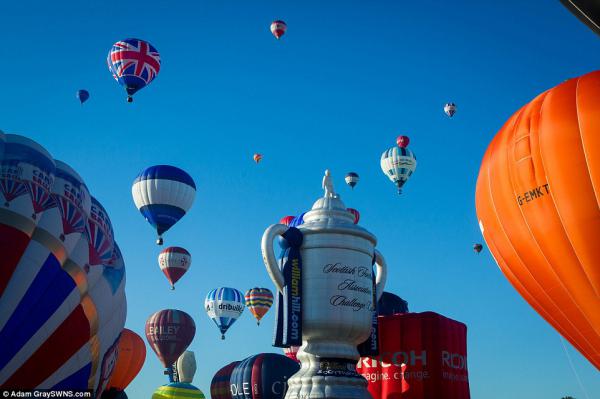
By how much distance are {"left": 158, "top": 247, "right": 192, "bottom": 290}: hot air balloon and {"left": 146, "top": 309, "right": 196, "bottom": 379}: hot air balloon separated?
223 cm

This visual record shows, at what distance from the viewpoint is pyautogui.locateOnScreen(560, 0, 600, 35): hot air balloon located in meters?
5.16

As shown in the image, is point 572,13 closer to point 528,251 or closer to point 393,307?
point 528,251

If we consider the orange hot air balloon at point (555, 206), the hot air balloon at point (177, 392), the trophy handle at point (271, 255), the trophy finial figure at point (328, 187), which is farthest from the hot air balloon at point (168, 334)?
the orange hot air balloon at point (555, 206)

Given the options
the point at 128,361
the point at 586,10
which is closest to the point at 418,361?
the point at 586,10

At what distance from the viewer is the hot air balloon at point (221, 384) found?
29.0 m

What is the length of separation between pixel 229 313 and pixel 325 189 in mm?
21663

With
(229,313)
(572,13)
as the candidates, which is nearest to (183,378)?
(229,313)

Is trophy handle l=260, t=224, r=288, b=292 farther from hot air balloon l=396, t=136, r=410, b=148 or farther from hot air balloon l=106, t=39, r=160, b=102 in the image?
hot air balloon l=396, t=136, r=410, b=148

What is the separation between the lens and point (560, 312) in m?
14.4

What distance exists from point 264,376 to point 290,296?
8895 mm

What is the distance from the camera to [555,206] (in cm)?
1368

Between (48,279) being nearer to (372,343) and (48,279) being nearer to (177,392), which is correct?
(372,343)

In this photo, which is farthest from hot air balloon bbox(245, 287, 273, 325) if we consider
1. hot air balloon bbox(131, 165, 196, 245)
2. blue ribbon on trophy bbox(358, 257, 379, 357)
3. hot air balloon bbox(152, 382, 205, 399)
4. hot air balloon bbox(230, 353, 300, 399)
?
blue ribbon on trophy bbox(358, 257, 379, 357)

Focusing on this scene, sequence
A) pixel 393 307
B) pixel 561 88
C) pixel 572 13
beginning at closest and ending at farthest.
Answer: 1. pixel 572 13
2. pixel 561 88
3. pixel 393 307
